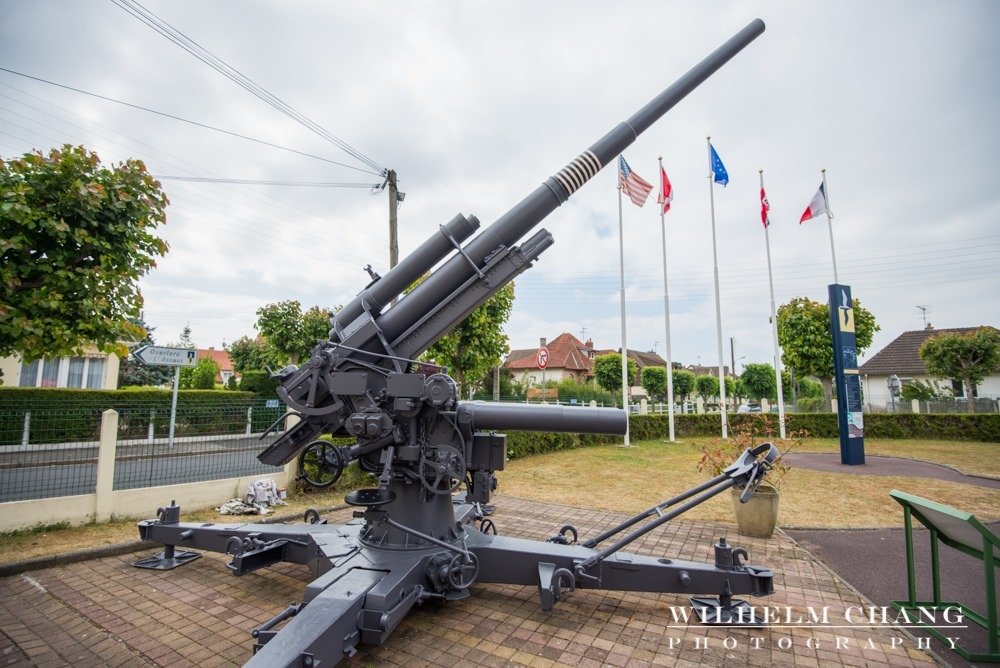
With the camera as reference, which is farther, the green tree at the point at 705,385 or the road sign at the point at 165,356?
the green tree at the point at 705,385

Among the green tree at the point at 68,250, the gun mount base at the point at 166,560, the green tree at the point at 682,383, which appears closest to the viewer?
the green tree at the point at 68,250

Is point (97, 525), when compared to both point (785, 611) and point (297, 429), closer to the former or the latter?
point (297, 429)

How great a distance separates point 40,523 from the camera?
558 cm

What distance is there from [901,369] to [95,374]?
42.4 m

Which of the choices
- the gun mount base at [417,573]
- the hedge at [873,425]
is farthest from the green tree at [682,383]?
the gun mount base at [417,573]

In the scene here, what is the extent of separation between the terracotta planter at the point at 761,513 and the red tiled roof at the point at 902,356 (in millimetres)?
32982

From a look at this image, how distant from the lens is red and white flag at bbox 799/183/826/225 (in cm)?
1373

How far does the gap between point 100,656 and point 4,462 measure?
3.94 m

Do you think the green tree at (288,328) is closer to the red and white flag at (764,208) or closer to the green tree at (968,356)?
the red and white flag at (764,208)

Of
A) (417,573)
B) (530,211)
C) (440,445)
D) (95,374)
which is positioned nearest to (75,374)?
(95,374)

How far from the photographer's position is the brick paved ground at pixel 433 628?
310 centimetres

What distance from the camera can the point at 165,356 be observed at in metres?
9.03

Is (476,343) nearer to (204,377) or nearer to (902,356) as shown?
(204,377)

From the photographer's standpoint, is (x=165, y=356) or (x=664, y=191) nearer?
(x=165, y=356)
